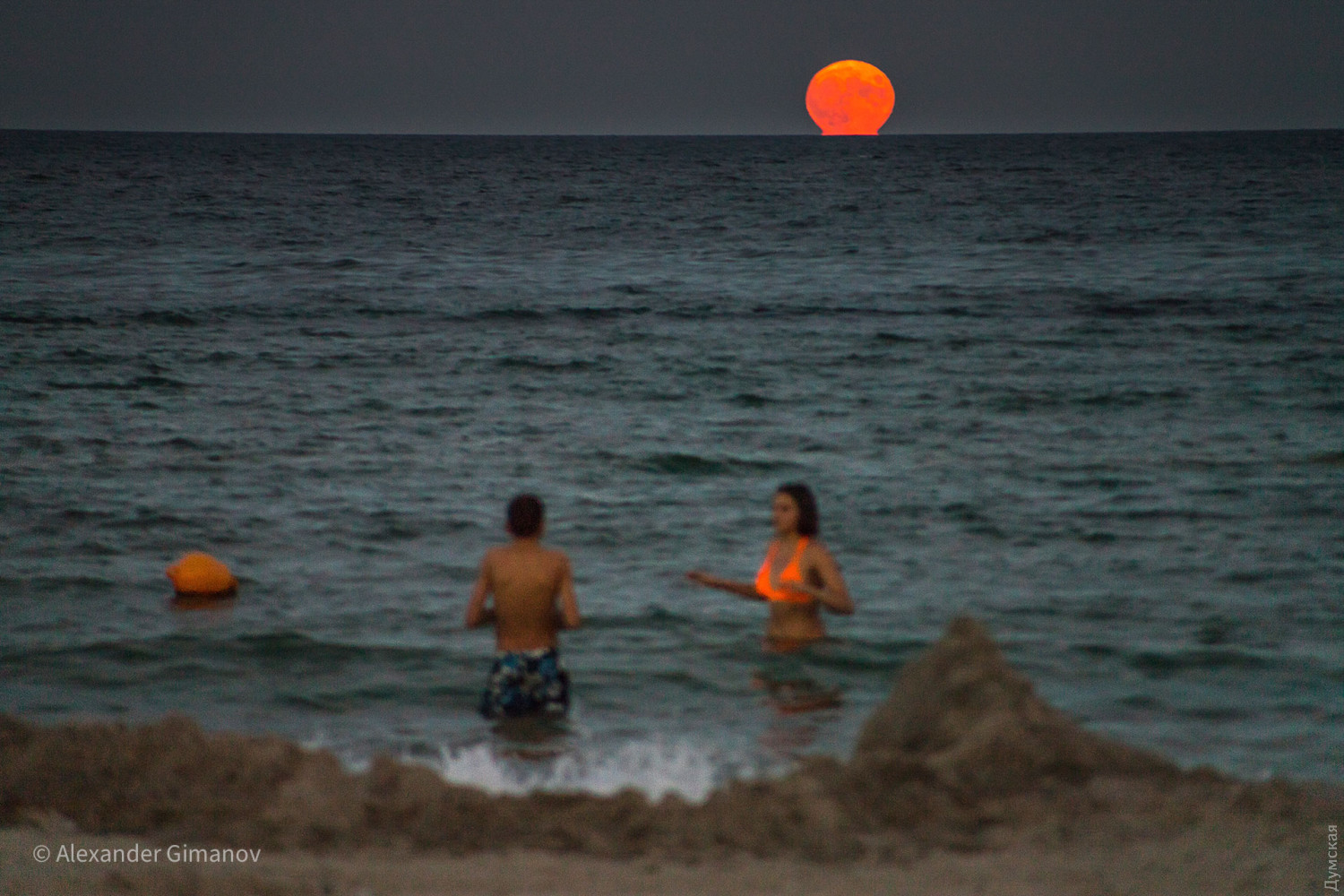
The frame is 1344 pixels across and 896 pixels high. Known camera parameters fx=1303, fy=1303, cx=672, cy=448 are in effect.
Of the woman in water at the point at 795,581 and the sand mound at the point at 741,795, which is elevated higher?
the woman in water at the point at 795,581

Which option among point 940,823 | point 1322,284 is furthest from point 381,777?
point 1322,284

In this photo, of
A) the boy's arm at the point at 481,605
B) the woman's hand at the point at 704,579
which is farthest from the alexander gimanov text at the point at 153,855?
the woman's hand at the point at 704,579

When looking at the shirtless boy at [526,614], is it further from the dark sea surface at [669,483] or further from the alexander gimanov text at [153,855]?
the alexander gimanov text at [153,855]

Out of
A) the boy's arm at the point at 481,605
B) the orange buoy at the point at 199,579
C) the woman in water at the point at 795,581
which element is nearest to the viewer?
the boy's arm at the point at 481,605

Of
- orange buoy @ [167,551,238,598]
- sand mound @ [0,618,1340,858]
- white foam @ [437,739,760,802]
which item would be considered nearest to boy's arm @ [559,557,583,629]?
white foam @ [437,739,760,802]

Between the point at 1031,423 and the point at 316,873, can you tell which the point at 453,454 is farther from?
the point at 316,873

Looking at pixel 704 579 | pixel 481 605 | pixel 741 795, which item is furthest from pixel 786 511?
pixel 741 795

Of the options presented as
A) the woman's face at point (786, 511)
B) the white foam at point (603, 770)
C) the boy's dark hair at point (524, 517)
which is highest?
the woman's face at point (786, 511)

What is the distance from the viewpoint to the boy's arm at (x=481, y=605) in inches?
277

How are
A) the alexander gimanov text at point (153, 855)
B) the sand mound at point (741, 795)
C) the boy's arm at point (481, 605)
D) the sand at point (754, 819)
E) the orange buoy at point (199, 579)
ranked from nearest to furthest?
the sand at point (754, 819) → the alexander gimanov text at point (153, 855) → the sand mound at point (741, 795) → the boy's arm at point (481, 605) → the orange buoy at point (199, 579)

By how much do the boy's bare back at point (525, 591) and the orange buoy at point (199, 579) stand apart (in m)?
3.93

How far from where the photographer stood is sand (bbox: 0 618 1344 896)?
495 centimetres

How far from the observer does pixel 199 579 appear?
33.3 feet

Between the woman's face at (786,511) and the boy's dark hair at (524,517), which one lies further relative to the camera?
the woman's face at (786,511)
